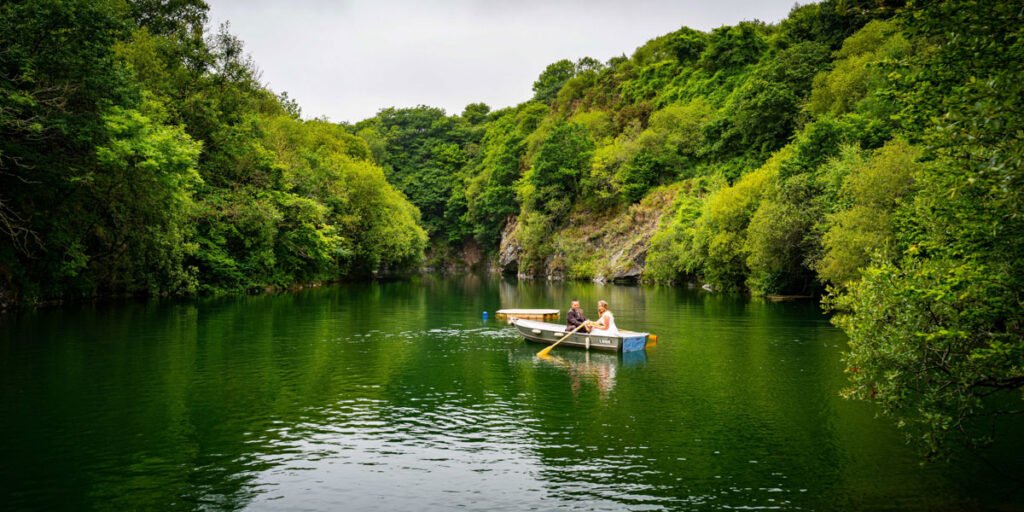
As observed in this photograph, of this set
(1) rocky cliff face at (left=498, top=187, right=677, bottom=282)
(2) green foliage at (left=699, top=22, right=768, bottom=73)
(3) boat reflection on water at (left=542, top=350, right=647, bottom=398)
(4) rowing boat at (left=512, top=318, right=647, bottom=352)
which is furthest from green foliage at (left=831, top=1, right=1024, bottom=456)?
(2) green foliage at (left=699, top=22, right=768, bottom=73)

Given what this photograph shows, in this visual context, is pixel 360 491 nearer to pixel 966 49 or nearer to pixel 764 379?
pixel 966 49

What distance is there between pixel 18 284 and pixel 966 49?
40.1 meters

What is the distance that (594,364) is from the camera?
24.5 m

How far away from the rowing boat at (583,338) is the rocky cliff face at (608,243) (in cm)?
5408

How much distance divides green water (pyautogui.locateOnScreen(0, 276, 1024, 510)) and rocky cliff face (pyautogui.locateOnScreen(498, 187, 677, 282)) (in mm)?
54673

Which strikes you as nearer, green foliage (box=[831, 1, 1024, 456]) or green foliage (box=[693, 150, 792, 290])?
green foliage (box=[831, 1, 1024, 456])

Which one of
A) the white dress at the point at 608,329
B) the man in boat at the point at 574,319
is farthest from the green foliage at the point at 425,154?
the white dress at the point at 608,329

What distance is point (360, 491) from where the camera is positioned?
1145 centimetres

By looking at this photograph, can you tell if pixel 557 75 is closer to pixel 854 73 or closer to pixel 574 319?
A: pixel 854 73

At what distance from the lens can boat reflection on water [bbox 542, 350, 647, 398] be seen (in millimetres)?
20913

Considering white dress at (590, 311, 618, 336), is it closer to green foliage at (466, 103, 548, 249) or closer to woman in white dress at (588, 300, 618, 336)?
woman in white dress at (588, 300, 618, 336)

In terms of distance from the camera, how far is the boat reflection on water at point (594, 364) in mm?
20913

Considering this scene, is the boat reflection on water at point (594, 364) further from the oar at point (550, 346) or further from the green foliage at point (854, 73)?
the green foliage at point (854, 73)

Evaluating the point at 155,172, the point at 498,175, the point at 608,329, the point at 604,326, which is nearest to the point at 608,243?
the point at 498,175
